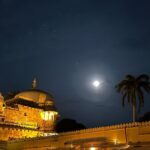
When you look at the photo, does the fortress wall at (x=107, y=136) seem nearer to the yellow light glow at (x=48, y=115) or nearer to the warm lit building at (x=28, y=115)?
the warm lit building at (x=28, y=115)

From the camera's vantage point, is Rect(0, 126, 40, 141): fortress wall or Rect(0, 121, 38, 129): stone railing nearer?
Rect(0, 126, 40, 141): fortress wall

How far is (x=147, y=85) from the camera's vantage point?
1505 inches

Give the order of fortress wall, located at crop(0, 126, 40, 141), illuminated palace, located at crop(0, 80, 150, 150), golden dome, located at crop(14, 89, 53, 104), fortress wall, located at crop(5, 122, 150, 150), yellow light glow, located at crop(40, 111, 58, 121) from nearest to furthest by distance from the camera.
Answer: fortress wall, located at crop(5, 122, 150, 150)
illuminated palace, located at crop(0, 80, 150, 150)
fortress wall, located at crop(0, 126, 40, 141)
yellow light glow, located at crop(40, 111, 58, 121)
golden dome, located at crop(14, 89, 53, 104)

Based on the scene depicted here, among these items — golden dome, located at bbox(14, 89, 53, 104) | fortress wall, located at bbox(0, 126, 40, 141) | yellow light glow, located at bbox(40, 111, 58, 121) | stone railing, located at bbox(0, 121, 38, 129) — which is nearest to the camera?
fortress wall, located at bbox(0, 126, 40, 141)

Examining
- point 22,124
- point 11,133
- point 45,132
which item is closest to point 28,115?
point 22,124

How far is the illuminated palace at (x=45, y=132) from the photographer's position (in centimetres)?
3052

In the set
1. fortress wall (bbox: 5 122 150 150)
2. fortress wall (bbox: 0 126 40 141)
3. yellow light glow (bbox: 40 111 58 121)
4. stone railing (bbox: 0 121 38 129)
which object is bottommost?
fortress wall (bbox: 5 122 150 150)

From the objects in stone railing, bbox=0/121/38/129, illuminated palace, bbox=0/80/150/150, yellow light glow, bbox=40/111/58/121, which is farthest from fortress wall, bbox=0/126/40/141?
yellow light glow, bbox=40/111/58/121

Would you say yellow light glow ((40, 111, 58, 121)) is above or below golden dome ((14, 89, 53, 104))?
below

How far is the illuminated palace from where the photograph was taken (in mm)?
30516

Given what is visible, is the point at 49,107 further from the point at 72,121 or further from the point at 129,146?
the point at 129,146

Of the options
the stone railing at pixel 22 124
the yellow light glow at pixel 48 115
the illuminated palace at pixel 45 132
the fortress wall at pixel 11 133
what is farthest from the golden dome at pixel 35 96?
the fortress wall at pixel 11 133

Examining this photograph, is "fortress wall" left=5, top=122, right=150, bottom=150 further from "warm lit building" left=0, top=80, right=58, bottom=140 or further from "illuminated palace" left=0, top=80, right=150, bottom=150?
"warm lit building" left=0, top=80, right=58, bottom=140

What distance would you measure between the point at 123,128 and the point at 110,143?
6.06 feet
